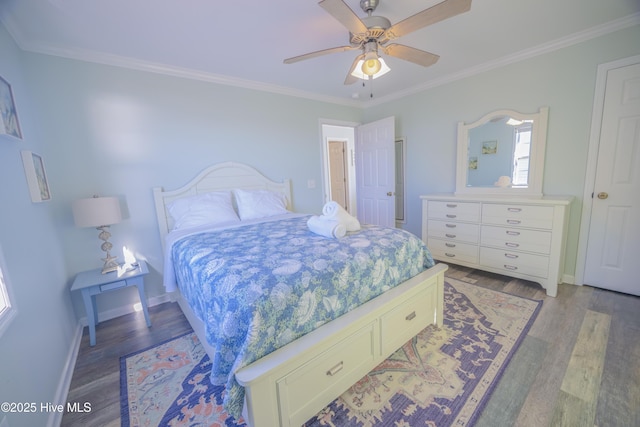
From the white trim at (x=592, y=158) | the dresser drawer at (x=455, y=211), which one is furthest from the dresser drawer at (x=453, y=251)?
the white trim at (x=592, y=158)

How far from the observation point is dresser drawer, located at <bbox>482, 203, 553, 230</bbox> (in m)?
2.34

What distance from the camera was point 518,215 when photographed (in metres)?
2.49

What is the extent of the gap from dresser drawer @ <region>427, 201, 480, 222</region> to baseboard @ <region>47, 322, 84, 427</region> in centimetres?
353

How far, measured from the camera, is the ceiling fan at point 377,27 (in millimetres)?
1305

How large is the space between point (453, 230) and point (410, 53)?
2.03 meters

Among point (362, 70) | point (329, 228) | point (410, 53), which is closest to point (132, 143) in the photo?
point (329, 228)

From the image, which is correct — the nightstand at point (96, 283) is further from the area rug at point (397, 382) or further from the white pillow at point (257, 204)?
the white pillow at point (257, 204)

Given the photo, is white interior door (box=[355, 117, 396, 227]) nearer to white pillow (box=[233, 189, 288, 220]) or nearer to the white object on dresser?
the white object on dresser

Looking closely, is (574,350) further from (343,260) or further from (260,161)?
(260,161)

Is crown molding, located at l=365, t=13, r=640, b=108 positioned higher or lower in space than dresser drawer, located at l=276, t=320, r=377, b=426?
higher

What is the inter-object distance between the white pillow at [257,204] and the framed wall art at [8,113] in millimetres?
1674

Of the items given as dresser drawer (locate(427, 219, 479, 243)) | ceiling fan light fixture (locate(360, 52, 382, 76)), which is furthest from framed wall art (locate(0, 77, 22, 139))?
dresser drawer (locate(427, 219, 479, 243))

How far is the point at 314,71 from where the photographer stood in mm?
2818

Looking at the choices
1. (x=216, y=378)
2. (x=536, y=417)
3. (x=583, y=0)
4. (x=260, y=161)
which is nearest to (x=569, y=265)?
(x=536, y=417)
